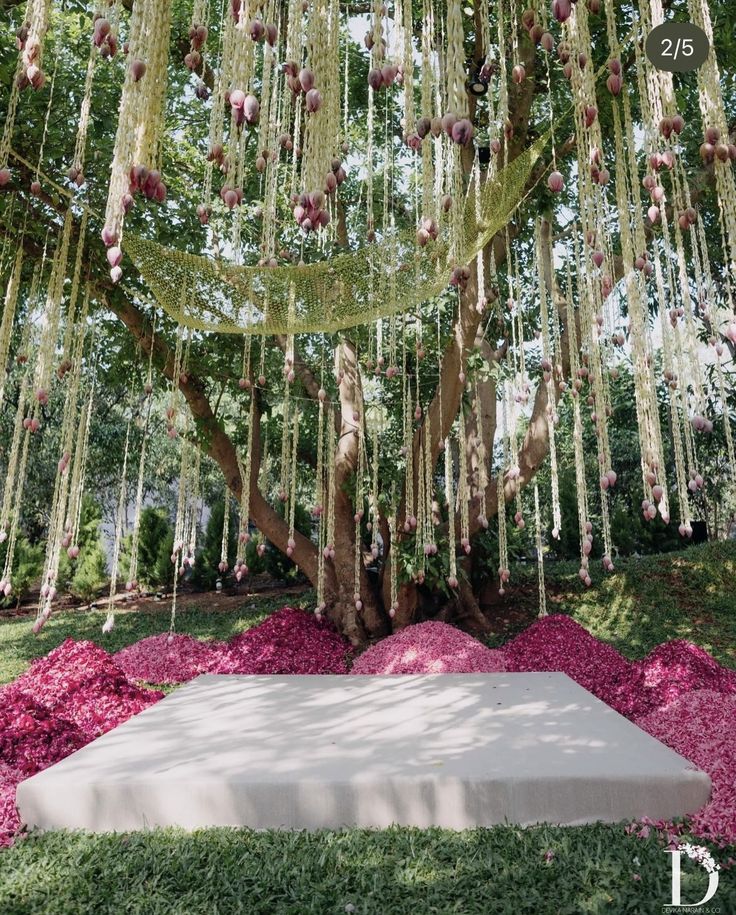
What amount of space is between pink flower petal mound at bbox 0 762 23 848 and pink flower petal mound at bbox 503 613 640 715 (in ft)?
8.50

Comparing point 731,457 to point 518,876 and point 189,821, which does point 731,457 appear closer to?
point 518,876

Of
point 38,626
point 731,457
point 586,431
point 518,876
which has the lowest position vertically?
point 518,876

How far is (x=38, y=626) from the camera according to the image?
240cm

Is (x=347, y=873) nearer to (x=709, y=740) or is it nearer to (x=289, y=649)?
(x=709, y=740)

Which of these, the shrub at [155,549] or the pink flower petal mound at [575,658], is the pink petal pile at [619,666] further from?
the shrub at [155,549]

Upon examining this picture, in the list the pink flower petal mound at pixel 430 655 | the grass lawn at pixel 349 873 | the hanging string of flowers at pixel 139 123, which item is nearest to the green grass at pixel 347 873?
the grass lawn at pixel 349 873

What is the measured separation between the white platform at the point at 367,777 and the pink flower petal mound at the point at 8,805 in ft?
0.16

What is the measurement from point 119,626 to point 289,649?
2.52 meters

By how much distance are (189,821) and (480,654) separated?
2.49 metres

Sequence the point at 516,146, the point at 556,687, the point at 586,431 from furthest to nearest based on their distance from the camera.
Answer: the point at 586,431 → the point at 516,146 → the point at 556,687

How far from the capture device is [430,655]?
412 cm

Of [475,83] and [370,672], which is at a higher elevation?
[475,83]

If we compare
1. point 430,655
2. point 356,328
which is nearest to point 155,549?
point 356,328

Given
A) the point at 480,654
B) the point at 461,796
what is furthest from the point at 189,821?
the point at 480,654
